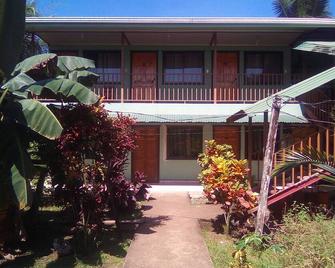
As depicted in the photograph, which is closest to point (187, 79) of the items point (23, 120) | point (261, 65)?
point (261, 65)

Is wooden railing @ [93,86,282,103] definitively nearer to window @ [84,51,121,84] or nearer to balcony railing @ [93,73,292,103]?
balcony railing @ [93,73,292,103]

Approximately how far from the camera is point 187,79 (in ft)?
59.6

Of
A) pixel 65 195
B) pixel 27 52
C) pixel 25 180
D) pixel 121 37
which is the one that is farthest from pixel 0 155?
pixel 27 52

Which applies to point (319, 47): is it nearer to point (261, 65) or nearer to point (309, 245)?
point (261, 65)

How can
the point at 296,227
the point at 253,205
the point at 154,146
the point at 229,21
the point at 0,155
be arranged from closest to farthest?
the point at 296,227 → the point at 0,155 → the point at 253,205 → the point at 229,21 → the point at 154,146

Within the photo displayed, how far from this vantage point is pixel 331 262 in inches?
227

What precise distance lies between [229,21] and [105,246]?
9.32 metres

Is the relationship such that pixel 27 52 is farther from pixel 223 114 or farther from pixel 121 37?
pixel 223 114

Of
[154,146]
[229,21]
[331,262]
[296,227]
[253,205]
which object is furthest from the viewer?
[154,146]

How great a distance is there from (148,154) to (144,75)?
10.2 feet

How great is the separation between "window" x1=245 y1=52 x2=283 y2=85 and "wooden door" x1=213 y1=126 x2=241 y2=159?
1.94 meters

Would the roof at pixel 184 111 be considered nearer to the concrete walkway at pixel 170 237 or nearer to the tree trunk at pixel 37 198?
the concrete walkway at pixel 170 237

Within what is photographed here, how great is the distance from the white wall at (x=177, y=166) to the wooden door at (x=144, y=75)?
1446mm

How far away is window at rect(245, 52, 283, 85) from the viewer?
1811cm
